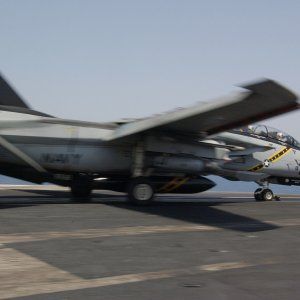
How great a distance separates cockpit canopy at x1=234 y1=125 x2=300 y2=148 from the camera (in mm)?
17467

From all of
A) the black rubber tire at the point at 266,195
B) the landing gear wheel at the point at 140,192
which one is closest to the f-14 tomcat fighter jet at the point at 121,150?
the landing gear wheel at the point at 140,192

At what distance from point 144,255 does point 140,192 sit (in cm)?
684

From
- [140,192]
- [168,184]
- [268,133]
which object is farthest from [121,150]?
[268,133]

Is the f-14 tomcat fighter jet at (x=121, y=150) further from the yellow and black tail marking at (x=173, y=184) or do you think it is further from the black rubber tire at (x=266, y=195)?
the black rubber tire at (x=266, y=195)

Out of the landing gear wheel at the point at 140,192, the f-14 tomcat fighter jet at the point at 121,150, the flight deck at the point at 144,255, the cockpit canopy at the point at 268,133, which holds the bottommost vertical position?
the flight deck at the point at 144,255

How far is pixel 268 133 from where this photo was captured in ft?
59.0

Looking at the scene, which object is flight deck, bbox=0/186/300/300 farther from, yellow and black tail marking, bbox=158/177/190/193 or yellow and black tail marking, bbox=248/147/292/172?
yellow and black tail marking, bbox=248/147/292/172

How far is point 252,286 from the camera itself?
565cm

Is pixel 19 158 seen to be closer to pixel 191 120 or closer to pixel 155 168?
pixel 155 168

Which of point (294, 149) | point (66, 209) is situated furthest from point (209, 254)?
point (294, 149)

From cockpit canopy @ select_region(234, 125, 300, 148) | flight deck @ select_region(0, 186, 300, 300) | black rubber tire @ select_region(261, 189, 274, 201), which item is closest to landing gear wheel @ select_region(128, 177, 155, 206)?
flight deck @ select_region(0, 186, 300, 300)

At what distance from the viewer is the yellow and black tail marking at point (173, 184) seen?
14797 mm

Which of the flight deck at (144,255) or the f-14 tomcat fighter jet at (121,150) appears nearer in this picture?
the flight deck at (144,255)

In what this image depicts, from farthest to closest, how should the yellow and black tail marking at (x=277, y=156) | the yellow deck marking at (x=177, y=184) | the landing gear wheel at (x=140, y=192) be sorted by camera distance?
the yellow and black tail marking at (x=277, y=156) < the yellow deck marking at (x=177, y=184) < the landing gear wheel at (x=140, y=192)
